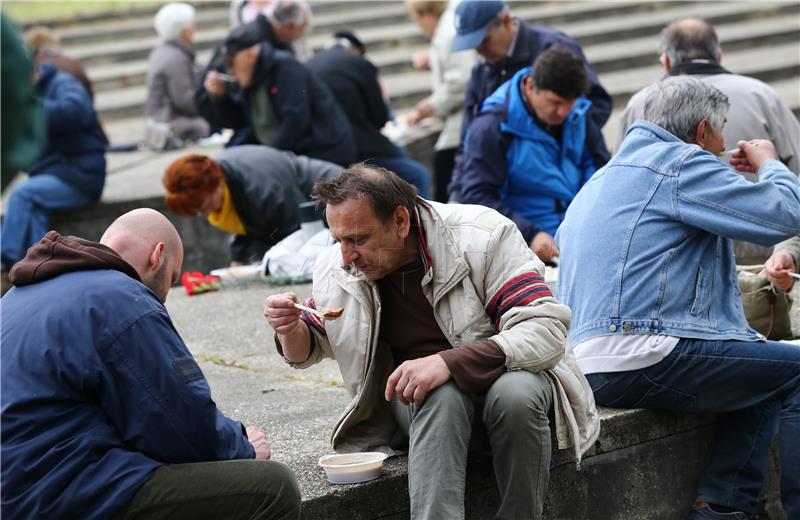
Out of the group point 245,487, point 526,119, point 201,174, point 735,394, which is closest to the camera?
point 245,487

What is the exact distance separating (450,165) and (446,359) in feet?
16.1

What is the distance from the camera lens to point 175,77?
10.9 metres

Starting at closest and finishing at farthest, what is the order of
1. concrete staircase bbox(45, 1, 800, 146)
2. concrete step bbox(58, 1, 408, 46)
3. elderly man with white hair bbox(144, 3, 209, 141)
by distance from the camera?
elderly man with white hair bbox(144, 3, 209, 141) < concrete staircase bbox(45, 1, 800, 146) < concrete step bbox(58, 1, 408, 46)

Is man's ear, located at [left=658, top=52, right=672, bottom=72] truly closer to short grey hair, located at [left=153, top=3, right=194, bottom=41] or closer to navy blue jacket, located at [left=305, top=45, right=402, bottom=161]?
navy blue jacket, located at [left=305, top=45, right=402, bottom=161]

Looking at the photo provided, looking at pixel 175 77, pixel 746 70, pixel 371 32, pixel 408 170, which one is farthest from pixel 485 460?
pixel 371 32

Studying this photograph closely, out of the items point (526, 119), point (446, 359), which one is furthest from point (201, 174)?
point (446, 359)

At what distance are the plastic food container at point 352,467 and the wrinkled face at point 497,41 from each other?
3.52 meters

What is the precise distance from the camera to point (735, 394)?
411 centimetres

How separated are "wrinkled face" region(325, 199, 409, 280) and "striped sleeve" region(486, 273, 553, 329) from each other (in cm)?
34

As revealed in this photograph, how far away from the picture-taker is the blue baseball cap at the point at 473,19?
21.8 feet

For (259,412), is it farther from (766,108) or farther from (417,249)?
(766,108)

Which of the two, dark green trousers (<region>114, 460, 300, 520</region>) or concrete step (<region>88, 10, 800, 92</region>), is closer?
dark green trousers (<region>114, 460, 300, 520</region>)

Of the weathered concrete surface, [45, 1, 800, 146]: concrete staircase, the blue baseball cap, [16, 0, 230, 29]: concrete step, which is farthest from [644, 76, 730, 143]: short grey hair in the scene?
[16, 0, 230, 29]: concrete step

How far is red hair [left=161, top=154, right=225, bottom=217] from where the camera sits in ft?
21.2
